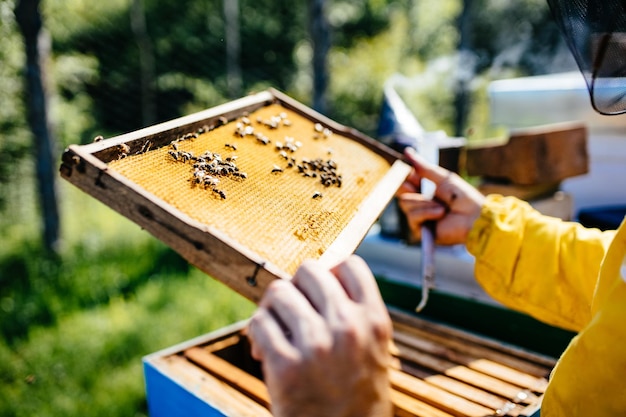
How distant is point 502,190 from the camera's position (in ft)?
8.57

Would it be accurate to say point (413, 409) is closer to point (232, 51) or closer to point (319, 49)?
point (319, 49)

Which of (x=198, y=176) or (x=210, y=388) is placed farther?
(x=210, y=388)

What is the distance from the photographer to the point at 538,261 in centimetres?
168

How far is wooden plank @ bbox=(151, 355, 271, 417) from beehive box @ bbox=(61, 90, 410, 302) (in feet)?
1.79

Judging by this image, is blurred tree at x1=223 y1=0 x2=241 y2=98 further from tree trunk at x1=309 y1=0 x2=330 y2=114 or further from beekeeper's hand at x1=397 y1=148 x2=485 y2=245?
beekeeper's hand at x1=397 y1=148 x2=485 y2=245

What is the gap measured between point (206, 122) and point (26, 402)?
202 centimetres

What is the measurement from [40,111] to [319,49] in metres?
2.66

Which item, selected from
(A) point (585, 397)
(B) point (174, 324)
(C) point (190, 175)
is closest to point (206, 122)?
(C) point (190, 175)

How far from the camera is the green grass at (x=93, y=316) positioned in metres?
2.79

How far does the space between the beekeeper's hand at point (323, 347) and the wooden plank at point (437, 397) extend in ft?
2.49

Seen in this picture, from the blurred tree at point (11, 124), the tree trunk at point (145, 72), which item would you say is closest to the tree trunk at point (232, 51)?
the tree trunk at point (145, 72)

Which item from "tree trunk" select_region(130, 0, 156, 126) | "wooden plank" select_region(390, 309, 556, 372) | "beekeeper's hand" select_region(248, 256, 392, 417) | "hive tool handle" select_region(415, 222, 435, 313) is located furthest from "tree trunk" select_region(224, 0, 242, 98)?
"beekeeper's hand" select_region(248, 256, 392, 417)

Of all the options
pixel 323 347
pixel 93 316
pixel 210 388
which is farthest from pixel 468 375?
pixel 93 316

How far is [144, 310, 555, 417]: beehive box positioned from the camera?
4.93 ft
